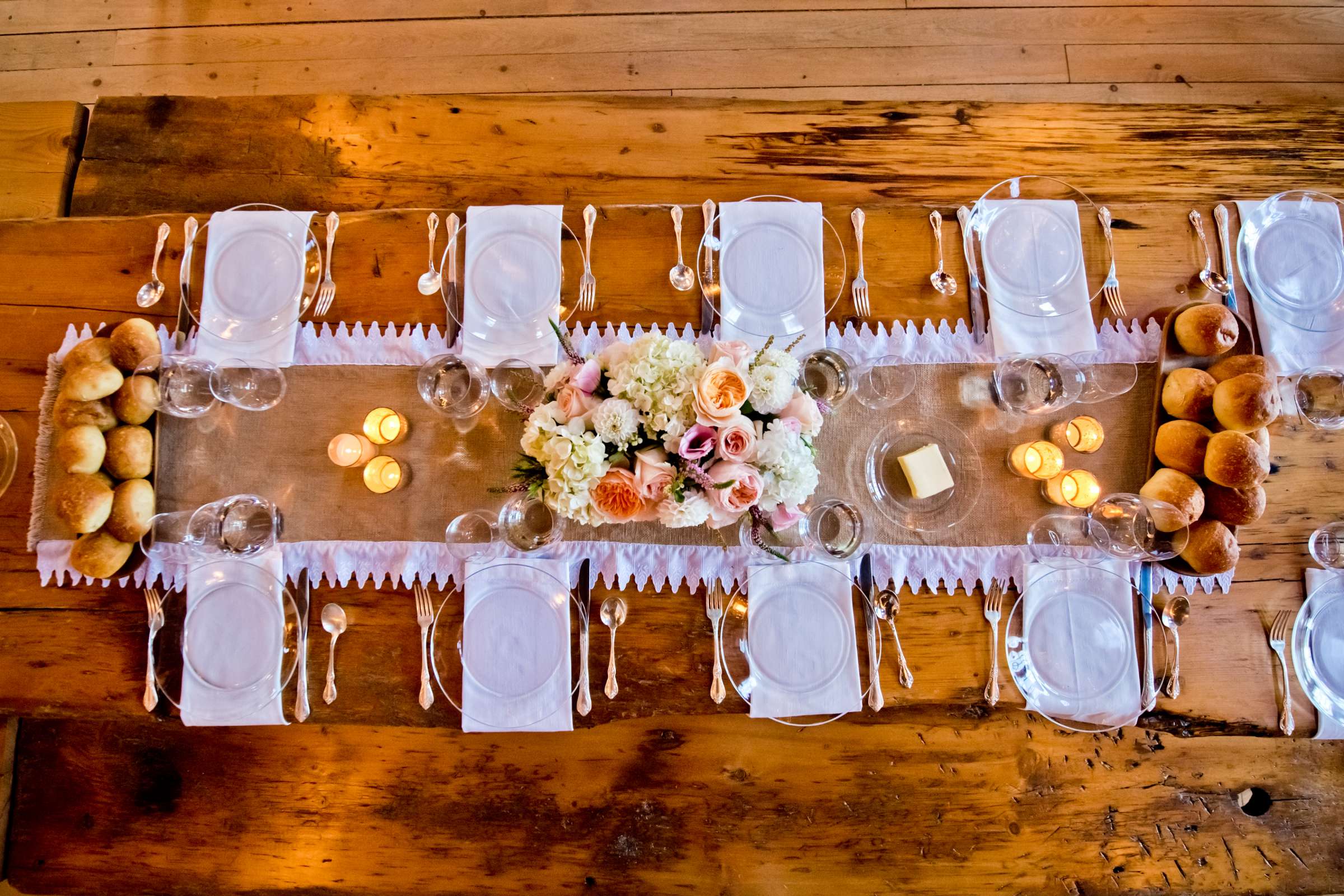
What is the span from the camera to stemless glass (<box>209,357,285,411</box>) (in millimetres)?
1399

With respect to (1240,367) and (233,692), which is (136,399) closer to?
(233,692)

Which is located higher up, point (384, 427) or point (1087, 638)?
point (384, 427)

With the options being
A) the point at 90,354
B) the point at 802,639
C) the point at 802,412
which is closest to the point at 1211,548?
the point at 802,639

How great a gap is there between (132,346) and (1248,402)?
7.33ft

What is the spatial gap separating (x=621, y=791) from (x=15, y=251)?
184cm

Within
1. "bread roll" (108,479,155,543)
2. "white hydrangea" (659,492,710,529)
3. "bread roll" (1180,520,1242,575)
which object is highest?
"bread roll" (108,479,155,543)

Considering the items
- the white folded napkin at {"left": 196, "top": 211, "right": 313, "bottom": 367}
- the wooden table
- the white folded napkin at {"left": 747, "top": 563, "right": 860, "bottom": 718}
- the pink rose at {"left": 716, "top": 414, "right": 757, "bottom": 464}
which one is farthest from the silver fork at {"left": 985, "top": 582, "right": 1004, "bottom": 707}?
the white folded napkin at {"left": 196, "top": 211, "right": 313, "bottom": 367}

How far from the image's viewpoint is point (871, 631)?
138 cm

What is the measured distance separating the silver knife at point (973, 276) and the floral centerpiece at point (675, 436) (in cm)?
61

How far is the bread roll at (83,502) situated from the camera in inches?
52.9

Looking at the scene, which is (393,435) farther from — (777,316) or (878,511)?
(878,511)

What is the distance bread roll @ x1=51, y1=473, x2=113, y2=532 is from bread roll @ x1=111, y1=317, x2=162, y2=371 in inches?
9.6

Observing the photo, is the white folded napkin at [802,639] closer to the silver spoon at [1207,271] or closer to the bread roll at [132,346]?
the silver spoon at [1207,271]

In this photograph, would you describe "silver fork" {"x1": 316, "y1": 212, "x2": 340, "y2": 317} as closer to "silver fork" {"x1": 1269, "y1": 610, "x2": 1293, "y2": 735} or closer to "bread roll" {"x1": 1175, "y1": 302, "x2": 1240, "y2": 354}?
"bread roll" {"x1": 1175, "y1": 302, "x2": 1240, "y2": 354}
